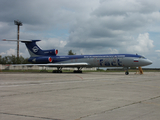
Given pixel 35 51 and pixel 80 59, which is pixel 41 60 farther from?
pixel 80 59

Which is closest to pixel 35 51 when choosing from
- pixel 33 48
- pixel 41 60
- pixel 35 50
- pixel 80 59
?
pixel 35 50

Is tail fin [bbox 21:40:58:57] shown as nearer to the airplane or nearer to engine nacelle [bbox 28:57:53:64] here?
the airplane

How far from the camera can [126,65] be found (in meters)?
39.8

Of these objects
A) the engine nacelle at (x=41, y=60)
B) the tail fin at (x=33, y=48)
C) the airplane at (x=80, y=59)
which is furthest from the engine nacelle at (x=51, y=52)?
the engine nacelle at (x=41, y=60)

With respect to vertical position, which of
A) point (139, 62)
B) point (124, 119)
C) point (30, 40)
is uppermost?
point (30, 40)

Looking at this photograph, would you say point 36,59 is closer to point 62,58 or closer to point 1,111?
point 62,58

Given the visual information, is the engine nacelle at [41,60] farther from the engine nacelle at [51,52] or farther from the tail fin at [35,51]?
the engine nacelle at [51,52]

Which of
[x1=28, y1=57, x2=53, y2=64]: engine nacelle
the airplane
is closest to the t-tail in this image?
the airplane

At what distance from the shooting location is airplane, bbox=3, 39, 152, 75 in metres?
39.2

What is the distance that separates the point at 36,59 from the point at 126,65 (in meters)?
22.9

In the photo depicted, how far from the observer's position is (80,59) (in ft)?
149

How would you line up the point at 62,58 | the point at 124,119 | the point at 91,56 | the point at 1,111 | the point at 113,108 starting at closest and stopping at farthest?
1. the point at 124,119
2. the point at 1,111
3. the point at 113,108
4. the point at 91,56
5. the point at 62,58

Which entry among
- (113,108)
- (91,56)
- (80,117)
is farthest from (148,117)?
(91,56)

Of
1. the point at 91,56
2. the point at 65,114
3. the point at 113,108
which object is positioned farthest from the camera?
the point at 91,56
